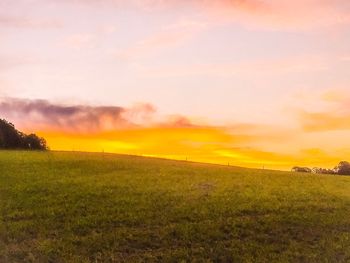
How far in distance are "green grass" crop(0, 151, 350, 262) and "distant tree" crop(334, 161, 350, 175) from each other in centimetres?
4727

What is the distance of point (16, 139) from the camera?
7844 centimetres

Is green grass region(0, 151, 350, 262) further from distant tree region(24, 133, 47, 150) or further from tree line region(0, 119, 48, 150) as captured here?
distant tree region(24, 133, 47, 150)

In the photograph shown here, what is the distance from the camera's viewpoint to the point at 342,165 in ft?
301

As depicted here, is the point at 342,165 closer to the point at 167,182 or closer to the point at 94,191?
the point at 167,182

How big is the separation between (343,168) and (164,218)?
6704cm

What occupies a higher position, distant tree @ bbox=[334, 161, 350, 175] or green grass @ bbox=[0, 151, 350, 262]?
distant tree @ bbox=[334, 161, 350, 175]

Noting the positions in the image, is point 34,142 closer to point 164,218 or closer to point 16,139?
point 16,139

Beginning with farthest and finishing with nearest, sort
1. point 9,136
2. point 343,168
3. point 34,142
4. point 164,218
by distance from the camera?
1. point 343,168
2. point 34,142
3. point 9,136
4. point 164,218

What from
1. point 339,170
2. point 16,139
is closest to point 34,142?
point 16,139

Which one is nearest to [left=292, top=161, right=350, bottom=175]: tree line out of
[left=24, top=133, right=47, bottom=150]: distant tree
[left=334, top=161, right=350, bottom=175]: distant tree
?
[left=334, top=161, right=350, bottom=175]: distant tree

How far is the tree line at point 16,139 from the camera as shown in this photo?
3006 inches

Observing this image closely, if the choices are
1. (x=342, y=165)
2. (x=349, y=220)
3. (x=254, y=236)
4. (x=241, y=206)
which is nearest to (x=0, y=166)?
(x=241, y=206)

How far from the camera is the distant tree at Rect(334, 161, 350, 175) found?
9000 centimetres

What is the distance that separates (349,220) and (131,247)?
605 inches
